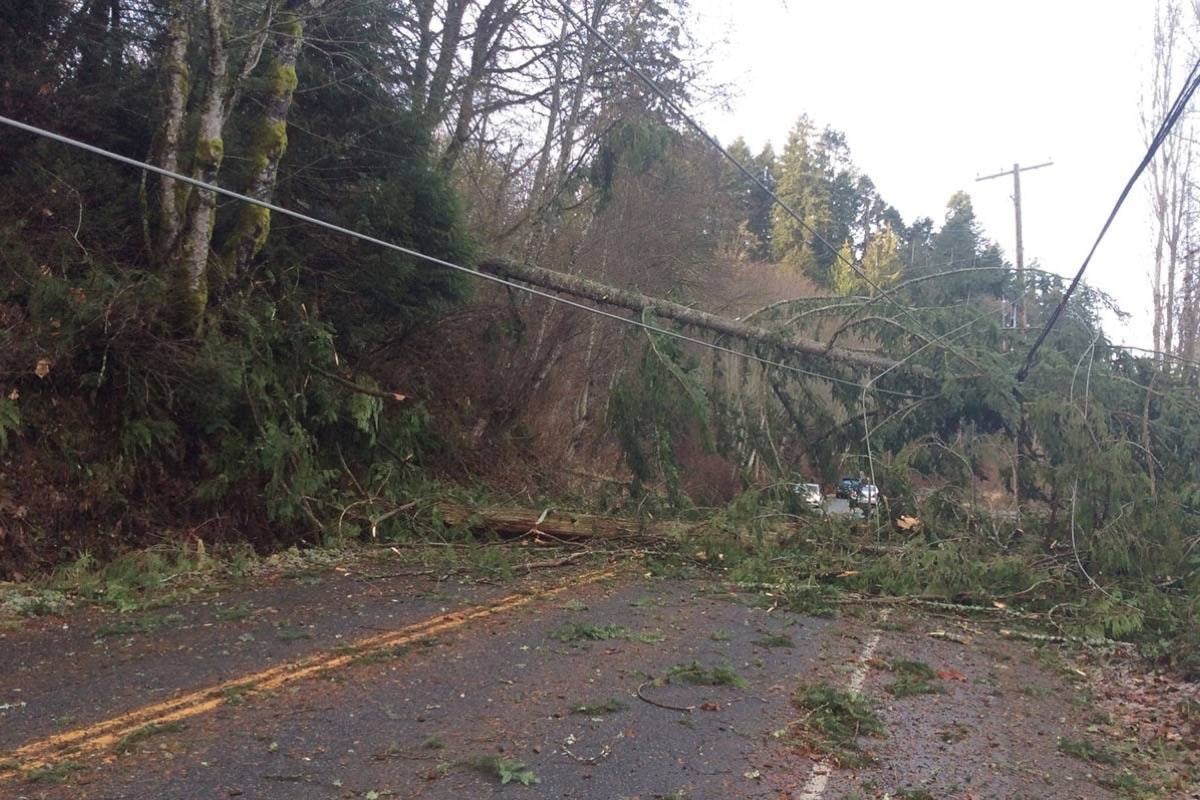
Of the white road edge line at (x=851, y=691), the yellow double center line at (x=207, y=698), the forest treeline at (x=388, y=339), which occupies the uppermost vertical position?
the forest treeline at (x=388, y=339)

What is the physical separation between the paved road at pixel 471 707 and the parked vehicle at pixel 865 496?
130 inches

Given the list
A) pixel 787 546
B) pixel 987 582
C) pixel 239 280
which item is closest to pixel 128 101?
pixel 239 280

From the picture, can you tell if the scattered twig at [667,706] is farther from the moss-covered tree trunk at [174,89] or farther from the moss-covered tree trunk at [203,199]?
the moss-covered tree trunk at [174,89]

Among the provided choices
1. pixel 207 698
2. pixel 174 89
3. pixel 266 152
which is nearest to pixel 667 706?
pixel 207 698

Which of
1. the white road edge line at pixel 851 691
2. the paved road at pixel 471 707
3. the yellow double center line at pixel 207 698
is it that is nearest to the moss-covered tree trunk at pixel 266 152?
the paved road at pixel 471 707

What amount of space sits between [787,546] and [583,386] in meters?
9.62

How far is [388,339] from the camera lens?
14.0 meters

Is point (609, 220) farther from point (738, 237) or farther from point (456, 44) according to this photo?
point (738, 237)

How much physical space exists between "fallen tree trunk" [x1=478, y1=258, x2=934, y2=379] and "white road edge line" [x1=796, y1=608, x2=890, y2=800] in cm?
500

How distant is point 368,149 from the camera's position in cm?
1338

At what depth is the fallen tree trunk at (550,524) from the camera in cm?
1166

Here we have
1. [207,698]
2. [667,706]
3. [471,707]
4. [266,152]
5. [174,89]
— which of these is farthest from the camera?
[266,152]

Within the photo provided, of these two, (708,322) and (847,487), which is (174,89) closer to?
(708,322)

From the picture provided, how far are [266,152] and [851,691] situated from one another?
28.3 feet
